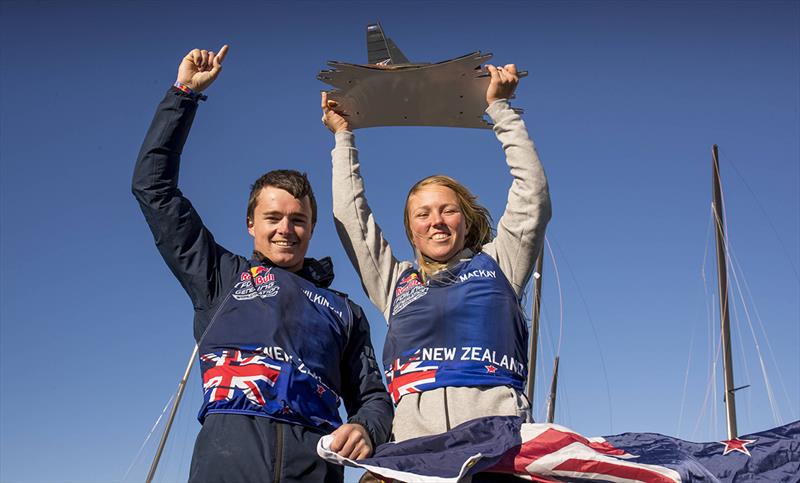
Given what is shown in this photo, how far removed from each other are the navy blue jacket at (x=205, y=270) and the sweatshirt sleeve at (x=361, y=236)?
18cm

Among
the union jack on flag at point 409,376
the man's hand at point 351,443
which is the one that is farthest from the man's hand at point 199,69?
the man's hand at point 351,443

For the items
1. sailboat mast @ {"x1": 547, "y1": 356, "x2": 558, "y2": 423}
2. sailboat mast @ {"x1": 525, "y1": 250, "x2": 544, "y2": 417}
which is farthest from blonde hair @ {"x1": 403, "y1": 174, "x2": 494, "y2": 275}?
sailboat mast @ {"x1": 547, "y1": 356, "x2": 558, "y2": 423}

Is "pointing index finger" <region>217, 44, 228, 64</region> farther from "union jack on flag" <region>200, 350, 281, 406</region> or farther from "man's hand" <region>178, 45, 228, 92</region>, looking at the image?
"union jack on flag" <region>200, 350, 281, 406</region>

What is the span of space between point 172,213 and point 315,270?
740mm

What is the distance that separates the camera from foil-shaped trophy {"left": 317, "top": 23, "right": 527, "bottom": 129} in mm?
4039

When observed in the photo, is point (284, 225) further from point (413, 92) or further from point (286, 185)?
point (413, 92)

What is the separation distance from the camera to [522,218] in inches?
142

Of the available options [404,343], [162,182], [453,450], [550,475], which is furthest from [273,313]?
[550,475]

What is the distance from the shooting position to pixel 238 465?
2.93 m

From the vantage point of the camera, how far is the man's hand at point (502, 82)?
3922 millimetres

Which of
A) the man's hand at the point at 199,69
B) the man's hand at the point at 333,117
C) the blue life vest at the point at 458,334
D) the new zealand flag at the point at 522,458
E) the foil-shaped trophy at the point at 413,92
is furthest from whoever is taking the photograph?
the man's hand at the point at 333,117

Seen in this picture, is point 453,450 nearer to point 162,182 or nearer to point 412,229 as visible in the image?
point 412,229

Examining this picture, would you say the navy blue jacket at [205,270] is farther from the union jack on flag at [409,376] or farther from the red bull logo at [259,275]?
the union jack on flag at [409,376]

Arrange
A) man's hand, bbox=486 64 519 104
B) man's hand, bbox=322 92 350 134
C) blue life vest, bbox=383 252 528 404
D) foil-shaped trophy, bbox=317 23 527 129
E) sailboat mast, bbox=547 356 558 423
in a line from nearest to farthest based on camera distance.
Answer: blue life vest, bbox=383 252 528 404 → man's hand, bbox=486 64 519 104 → foil-shaped trophy, bbox=317 23 527 129 → man's hand, bbox=322 92 350 134 → sailboat mast, bbox=547 356 558 423
